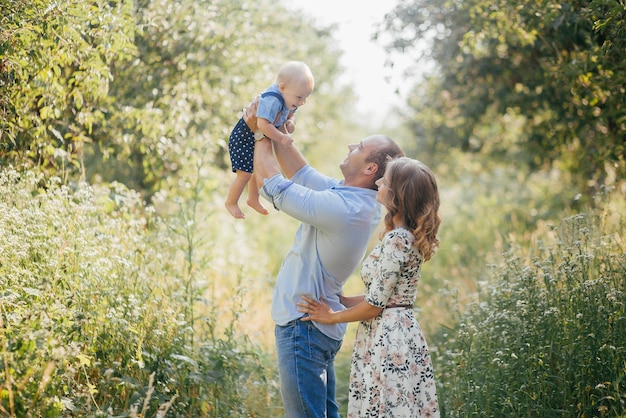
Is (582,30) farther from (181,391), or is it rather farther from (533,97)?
(181,391)

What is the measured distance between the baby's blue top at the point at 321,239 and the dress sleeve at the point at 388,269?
0.15m

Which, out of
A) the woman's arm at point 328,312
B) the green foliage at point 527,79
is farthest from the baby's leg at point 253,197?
the green foliage at point 527,79

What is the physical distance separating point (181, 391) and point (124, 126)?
2584 mm

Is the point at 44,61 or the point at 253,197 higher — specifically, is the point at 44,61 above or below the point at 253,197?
above

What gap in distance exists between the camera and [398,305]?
346 cm

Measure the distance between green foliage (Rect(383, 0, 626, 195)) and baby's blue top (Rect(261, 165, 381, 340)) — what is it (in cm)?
194

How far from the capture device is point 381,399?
3.36 m

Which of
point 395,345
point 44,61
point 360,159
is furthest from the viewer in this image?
point 44,61

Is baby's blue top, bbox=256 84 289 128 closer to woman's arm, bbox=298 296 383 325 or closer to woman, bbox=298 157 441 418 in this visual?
woman, bbox=298 157 441 418

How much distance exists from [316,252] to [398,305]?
50 centimetres

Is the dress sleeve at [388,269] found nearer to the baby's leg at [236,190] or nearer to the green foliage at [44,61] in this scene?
the baby's leg at [236,190]

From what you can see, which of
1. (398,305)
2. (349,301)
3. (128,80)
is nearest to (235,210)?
(349,301)

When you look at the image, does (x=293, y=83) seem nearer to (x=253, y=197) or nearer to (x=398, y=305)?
(x=253, y=197)

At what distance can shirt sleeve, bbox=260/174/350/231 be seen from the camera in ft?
10.8
